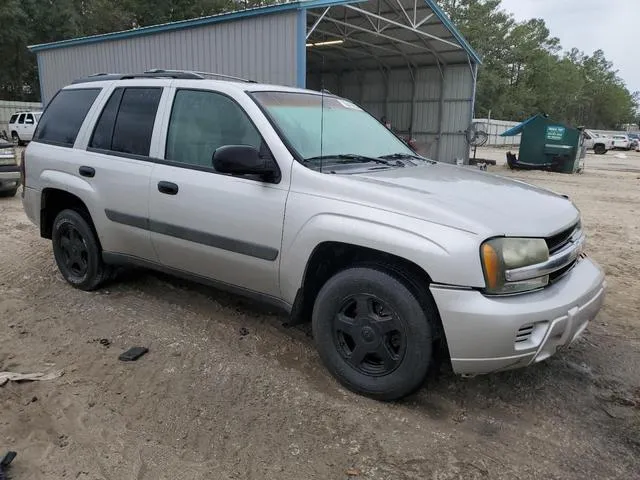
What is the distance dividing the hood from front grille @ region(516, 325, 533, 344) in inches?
18.7

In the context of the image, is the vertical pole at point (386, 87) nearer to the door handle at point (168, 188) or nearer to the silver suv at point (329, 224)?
the silver suv at point (329, 224)

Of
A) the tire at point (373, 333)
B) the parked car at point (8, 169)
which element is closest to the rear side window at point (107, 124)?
the tire at point (373, 333)

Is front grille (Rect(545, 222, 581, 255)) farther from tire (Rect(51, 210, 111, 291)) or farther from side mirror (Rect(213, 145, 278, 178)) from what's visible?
tire (Rect(51, 210, 111, 291))

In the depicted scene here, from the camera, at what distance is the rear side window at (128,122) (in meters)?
3.98

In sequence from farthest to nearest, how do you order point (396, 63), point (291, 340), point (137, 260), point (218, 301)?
point (396, 63) → point (218, 301) → point (137, 260) → point (291, 340)

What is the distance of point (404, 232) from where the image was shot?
2736mm

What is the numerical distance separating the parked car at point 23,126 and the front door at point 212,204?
82.2ft

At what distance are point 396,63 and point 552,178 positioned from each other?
7079mm

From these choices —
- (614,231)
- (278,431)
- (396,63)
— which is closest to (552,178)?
(396,63)

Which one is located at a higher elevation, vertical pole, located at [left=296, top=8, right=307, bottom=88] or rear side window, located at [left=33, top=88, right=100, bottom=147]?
vertical pole, located at [left=296, top=8, right=307, bottom=88]

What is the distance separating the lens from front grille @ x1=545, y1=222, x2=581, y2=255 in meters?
2.84

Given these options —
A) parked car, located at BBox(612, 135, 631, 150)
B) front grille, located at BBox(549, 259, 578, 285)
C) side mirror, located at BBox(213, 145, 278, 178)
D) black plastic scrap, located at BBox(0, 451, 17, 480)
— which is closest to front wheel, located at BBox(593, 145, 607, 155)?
parked car, located at BBox(612, 135, 631, 150)

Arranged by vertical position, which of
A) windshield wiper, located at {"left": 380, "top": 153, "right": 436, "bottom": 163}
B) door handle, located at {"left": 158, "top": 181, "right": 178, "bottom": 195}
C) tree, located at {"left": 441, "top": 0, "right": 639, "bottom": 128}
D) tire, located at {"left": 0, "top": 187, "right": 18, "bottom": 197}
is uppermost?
tree, located at {"left": 441, "top": 0, "right": 639, "bottom": 128}

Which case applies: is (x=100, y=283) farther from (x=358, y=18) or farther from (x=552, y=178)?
(x=552, y=178)
